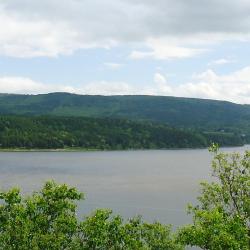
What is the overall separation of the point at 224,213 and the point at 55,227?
632 inches

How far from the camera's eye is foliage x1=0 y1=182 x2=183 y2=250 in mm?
42844

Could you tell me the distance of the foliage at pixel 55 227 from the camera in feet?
141

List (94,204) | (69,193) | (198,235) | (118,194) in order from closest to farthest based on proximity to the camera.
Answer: (198,235) → (69,193) → (94,204) → (118,194)

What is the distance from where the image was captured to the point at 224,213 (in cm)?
4409

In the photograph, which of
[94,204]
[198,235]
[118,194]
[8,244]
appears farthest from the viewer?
[118,194]

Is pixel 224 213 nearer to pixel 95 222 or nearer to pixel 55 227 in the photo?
pixel 95 222

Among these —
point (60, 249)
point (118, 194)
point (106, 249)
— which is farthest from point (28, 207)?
point (118, 194)

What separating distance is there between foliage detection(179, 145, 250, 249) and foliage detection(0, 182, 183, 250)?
687 centimetres

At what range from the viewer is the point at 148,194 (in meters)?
A: 171

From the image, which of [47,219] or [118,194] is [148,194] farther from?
[47,219]

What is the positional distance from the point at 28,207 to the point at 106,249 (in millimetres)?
8478

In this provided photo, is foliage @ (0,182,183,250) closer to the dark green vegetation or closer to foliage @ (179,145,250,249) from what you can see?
the dark green vegetation

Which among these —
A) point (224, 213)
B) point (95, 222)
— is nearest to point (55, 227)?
point (95, 222)

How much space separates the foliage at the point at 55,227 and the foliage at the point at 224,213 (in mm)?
6874
